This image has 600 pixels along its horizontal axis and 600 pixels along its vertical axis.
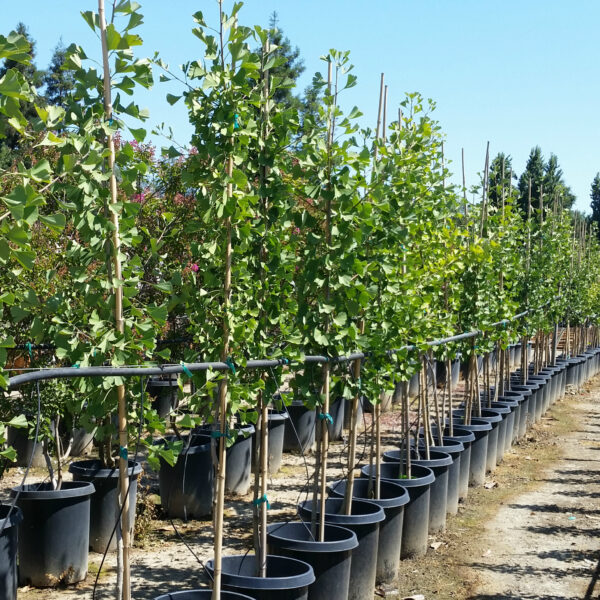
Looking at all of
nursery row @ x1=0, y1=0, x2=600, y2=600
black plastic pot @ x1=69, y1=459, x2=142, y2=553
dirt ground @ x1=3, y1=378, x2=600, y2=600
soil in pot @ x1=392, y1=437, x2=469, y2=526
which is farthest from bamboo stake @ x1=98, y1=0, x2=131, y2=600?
soil in pot @ x1=392, y1=437, x2=469, y2=526

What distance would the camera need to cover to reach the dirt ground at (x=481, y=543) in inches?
212

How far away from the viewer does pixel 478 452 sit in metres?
8.27

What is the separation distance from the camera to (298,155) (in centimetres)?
432

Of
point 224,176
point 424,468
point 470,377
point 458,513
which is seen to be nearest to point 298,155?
point 224,176

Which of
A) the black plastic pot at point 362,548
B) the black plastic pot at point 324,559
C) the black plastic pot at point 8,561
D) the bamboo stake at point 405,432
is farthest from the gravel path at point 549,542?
the black plastic pot at point 8,561

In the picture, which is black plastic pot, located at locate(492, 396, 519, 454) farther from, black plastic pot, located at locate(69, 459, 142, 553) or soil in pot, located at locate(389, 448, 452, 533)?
black plastic pot, located at locate(69, 459, 142, 553)

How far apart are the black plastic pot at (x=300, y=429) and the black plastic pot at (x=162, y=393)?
1498 mm

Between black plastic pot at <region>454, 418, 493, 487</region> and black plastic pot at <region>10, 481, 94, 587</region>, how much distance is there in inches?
177

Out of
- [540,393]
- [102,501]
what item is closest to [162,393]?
[102,501]

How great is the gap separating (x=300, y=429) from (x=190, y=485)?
10.6 feet

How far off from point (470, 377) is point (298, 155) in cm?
526

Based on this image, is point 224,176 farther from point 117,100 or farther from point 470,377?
point 470,377

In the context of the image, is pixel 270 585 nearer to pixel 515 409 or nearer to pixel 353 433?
pixel 353 433

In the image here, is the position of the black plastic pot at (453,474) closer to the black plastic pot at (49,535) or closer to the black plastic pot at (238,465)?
the black plastic pot at (238,465)
